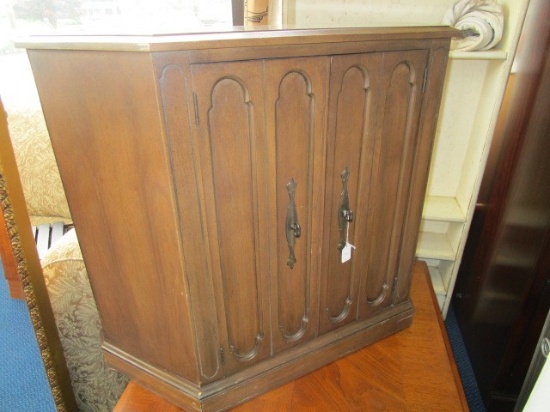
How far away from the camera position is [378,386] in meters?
0.95

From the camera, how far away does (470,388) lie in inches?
59.4

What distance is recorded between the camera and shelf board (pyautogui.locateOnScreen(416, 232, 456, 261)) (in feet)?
5.01

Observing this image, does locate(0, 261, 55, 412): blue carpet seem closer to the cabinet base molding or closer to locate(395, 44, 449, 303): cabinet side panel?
the cabinet base molding

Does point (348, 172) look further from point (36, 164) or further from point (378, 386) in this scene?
point (36, 164)

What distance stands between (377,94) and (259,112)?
26 centimetres

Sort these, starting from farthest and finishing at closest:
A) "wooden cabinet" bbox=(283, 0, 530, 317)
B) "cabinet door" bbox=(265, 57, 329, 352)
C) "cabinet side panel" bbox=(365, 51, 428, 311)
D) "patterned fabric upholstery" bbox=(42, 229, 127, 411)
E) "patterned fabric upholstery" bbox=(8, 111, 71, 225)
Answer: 1. "patterned fabric upholstery" bbox=(8, 111, 71, 225)
2. "wooden cabinet" bbox=(283, 0, 530, 317)
3. "patterned fabric upholstery" bbox=(42, 229, 127, 411)
4. "cabinet side panel" bbox=(365, 51, 428, 311)
5. "cabinet door" bbox=(265, 57, 329, 352)

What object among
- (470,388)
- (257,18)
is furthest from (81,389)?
(470,388)

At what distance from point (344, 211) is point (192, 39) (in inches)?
18.4

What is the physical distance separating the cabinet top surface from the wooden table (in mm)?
744

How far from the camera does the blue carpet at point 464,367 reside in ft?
4.75

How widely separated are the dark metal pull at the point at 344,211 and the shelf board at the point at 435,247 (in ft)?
2.55

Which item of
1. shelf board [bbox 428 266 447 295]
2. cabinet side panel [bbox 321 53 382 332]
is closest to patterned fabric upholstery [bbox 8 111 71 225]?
cabinet side panel [bbox 321 53 382 332]

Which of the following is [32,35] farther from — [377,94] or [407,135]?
[407,135]

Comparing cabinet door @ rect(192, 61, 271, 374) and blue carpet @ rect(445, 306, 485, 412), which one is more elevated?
cabinet door @ rect(192, 61, 271, 374)
